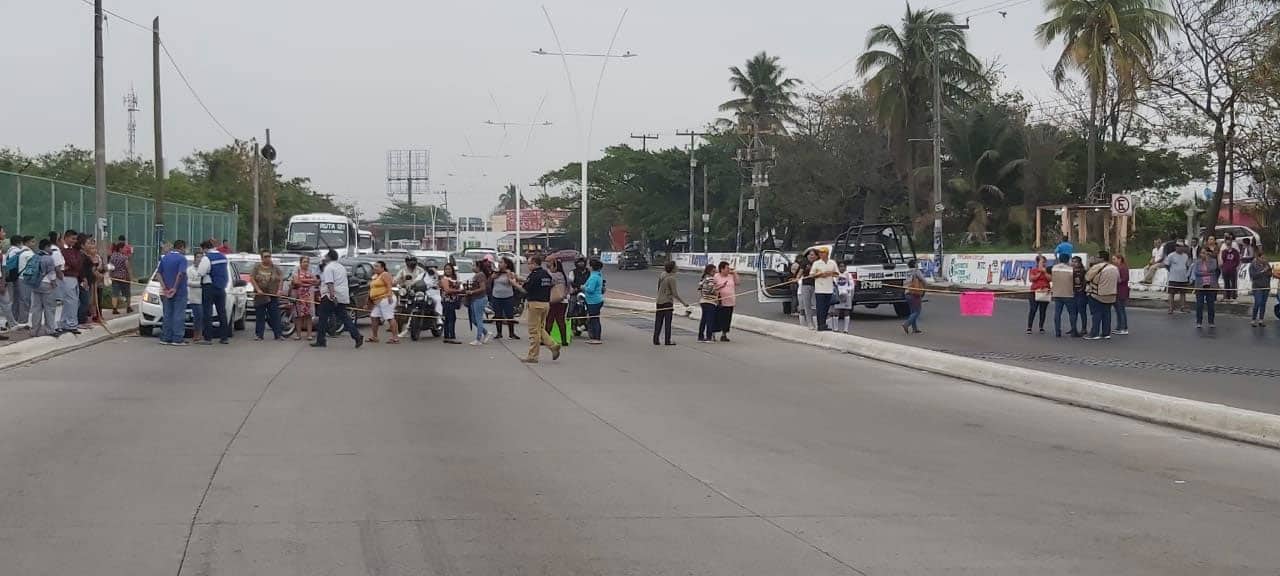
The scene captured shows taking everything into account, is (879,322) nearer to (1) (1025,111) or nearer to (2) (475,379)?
(2) (475,379)

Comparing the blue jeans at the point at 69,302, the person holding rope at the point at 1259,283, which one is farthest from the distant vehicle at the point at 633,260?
the blue jeans at the point at 69,302

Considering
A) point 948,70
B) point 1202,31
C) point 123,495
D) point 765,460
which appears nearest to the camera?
point 123,495

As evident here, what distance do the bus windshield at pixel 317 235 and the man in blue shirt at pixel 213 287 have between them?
80.6ft

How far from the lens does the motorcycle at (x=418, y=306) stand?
2211 centimetres

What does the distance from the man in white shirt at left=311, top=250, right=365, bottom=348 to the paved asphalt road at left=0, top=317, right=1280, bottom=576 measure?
4626 millimetres

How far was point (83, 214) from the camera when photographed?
3256 cm

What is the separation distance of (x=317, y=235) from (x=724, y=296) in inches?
1034

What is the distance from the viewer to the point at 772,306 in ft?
115

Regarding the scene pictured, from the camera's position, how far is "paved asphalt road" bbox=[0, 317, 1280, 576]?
6.75 m

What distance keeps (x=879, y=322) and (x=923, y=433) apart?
16.7 metres

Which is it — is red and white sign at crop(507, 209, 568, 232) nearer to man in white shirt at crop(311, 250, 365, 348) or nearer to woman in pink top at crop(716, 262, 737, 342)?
woman in pink top at crop(716, 262, 737, 342)

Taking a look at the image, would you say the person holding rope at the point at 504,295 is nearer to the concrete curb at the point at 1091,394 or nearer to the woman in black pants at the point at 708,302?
the woman in black pants at the point at 708,302

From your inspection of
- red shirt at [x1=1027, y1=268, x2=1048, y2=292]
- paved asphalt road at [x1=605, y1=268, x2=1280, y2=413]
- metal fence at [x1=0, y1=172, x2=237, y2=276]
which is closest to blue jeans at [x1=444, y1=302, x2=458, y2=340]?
paved asphalt road at [x1=605, y1=268, x2=1280, y2=413]

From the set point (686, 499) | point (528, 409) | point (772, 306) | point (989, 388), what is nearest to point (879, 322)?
point (772, 306)
